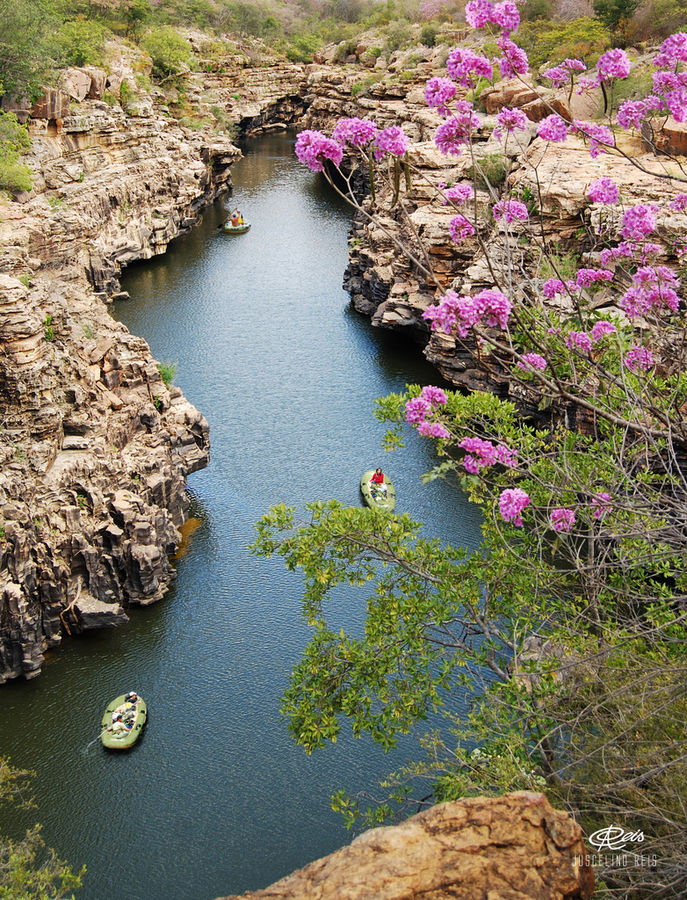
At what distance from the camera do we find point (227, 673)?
68.9 ft

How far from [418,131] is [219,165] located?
17.7m

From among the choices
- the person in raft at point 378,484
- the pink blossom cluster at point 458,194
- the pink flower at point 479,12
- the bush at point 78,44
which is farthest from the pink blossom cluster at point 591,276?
the bush at point 78,44

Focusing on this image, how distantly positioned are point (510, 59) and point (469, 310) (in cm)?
329

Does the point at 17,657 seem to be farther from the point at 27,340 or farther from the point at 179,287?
the point at 179,287

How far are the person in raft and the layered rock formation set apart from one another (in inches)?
809

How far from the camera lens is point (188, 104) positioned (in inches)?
2479

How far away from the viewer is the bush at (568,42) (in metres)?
50.9

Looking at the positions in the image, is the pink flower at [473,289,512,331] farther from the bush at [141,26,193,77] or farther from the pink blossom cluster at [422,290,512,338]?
the bush at [141,26,193,77]

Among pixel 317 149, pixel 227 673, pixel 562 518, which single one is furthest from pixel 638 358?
pixel 227 673

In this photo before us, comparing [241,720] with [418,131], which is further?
[418,131]

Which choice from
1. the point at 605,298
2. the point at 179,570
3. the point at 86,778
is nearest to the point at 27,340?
the point at 179,570

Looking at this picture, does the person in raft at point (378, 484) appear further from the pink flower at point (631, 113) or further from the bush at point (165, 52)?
the bush at point (165, 52)

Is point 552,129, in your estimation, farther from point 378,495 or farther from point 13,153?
point 13,153

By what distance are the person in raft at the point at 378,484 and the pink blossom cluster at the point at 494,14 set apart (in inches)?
751
